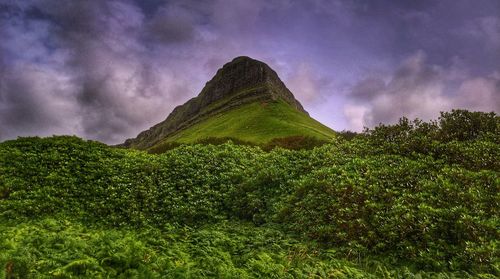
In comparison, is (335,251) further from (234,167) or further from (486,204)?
(234,167)

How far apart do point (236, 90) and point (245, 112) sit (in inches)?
1757

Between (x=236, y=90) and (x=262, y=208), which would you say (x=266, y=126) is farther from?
(x=236, y=90)

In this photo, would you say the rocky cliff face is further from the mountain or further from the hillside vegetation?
the hillside vegetation

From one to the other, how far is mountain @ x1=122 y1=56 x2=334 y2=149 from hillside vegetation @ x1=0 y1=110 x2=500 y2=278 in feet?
121

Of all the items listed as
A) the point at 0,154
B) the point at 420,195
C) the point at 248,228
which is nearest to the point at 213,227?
the point at 248,228

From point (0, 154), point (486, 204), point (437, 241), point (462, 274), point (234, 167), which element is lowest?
point (462, 274)

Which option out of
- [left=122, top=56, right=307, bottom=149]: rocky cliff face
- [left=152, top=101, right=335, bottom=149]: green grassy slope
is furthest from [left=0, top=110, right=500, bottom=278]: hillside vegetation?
[left=122, top=56, right=307, bottom=149]: rocky cliff face

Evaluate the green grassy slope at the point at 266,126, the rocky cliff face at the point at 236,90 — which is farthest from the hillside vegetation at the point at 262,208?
the rocky cliff face at the point at 236,90

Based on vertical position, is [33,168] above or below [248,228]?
above

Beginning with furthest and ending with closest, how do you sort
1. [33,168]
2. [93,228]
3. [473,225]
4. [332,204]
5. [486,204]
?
[33,168]
[93,228]
[332,204]
[486,204]
[473,225]

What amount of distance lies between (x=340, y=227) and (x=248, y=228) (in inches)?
171

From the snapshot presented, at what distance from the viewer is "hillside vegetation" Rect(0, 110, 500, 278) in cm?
1012

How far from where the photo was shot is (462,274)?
35.1 feet

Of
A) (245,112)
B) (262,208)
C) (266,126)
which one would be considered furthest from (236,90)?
(262,208)
